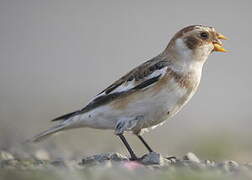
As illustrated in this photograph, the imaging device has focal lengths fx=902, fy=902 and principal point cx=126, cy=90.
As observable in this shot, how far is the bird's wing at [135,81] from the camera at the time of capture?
33.0ft

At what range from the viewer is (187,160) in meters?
9.70

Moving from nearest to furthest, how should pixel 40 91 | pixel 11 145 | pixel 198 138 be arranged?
pixel 11 145, pixel 198 138, pixel 40 91

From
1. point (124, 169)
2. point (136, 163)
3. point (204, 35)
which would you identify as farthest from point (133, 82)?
point (124, 169)

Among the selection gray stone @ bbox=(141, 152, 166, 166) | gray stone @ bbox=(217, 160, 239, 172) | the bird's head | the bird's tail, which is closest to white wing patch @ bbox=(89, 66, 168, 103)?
the bird's head

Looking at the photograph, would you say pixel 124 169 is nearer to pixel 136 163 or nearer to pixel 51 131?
pixel 136 163

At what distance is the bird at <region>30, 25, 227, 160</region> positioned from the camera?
32.5ft

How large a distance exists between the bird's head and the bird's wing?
0.81 feet

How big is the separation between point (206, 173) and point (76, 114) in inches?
119

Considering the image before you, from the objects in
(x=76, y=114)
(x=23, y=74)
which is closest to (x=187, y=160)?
(x=76, y=114)

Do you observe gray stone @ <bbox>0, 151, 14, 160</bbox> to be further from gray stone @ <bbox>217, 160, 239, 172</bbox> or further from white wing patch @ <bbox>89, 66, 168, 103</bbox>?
gray stone @ <bbox>217, 160, 239, 172</bbox>

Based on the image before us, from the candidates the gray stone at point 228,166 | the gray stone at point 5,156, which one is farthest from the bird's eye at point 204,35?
the gray stone at point 5,156

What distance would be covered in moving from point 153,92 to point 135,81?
0.37m

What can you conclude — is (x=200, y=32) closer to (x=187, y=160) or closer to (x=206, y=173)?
(x=187, y=160)

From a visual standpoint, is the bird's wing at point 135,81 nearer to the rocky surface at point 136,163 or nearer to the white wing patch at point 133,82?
the white wing patch at point 133,82
